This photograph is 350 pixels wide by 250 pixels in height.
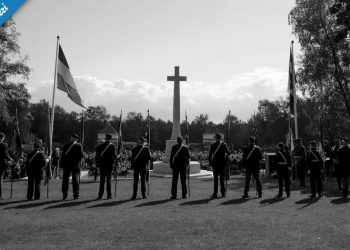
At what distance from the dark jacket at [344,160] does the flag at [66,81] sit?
415 inches

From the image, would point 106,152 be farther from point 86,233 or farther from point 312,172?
point 312,172

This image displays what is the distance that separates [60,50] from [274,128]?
82365 mm

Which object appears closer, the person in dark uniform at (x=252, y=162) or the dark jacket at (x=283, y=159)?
the person in dark uniform at (x=252, y=162)

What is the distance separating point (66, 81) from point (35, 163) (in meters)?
6.39

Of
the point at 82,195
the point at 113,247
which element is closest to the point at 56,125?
the point at 82,195

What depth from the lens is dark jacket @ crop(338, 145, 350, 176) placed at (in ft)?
38.4

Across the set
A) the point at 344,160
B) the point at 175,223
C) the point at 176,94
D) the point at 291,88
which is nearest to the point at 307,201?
the point at 344,160

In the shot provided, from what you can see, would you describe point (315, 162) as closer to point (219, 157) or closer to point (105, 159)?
point (219, 157)

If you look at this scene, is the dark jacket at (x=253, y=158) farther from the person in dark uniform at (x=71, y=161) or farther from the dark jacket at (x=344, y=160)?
the person in dark uniform at (x=71, y=161)

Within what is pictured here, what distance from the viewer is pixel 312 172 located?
40.1 ft

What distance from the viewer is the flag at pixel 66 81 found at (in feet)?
53.6


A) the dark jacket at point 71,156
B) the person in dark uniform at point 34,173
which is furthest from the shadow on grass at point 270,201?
the person in dark uniform at point 34,173

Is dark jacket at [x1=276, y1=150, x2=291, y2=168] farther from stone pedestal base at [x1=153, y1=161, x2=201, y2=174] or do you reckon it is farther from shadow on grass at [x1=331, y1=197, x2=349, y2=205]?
stone pedestal base at [x1=153, y1=161, x2=201, y2=174]

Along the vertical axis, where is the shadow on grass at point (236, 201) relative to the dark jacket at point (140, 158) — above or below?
below
